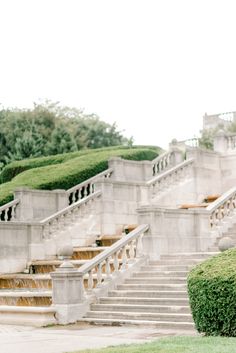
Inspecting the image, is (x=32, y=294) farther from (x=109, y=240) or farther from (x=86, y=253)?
(x=109, y=240)

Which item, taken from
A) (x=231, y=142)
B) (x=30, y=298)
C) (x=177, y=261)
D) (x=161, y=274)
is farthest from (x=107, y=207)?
(x=30, y=298)

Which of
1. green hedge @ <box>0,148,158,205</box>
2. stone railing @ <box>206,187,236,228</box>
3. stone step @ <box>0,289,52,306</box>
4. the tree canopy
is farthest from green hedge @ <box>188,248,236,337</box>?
the tree canopy

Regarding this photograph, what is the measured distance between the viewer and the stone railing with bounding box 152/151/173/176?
34719 millimetres

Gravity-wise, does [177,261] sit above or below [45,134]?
below

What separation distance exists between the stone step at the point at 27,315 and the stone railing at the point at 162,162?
16.9 meters

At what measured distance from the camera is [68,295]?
58.4 feet

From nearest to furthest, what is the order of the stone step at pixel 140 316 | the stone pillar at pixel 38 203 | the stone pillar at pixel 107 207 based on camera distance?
the stone step at pixel 140 316 < the stone pillar at pixel 107 207 < the stone pillar at pixel 38 203

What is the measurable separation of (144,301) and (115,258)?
7.61 ft

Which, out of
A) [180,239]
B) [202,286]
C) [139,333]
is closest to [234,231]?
[180,239]

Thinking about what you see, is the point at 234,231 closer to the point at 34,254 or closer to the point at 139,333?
the point at 34,254

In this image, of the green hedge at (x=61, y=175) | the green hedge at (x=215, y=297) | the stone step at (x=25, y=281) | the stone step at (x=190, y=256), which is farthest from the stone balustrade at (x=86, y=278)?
the green hedge at (x=61, y=175)

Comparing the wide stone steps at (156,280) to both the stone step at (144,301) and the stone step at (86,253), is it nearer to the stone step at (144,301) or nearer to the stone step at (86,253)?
the stone step at (144,301)

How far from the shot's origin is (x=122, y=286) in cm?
1950

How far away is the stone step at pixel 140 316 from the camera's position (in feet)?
53.4
